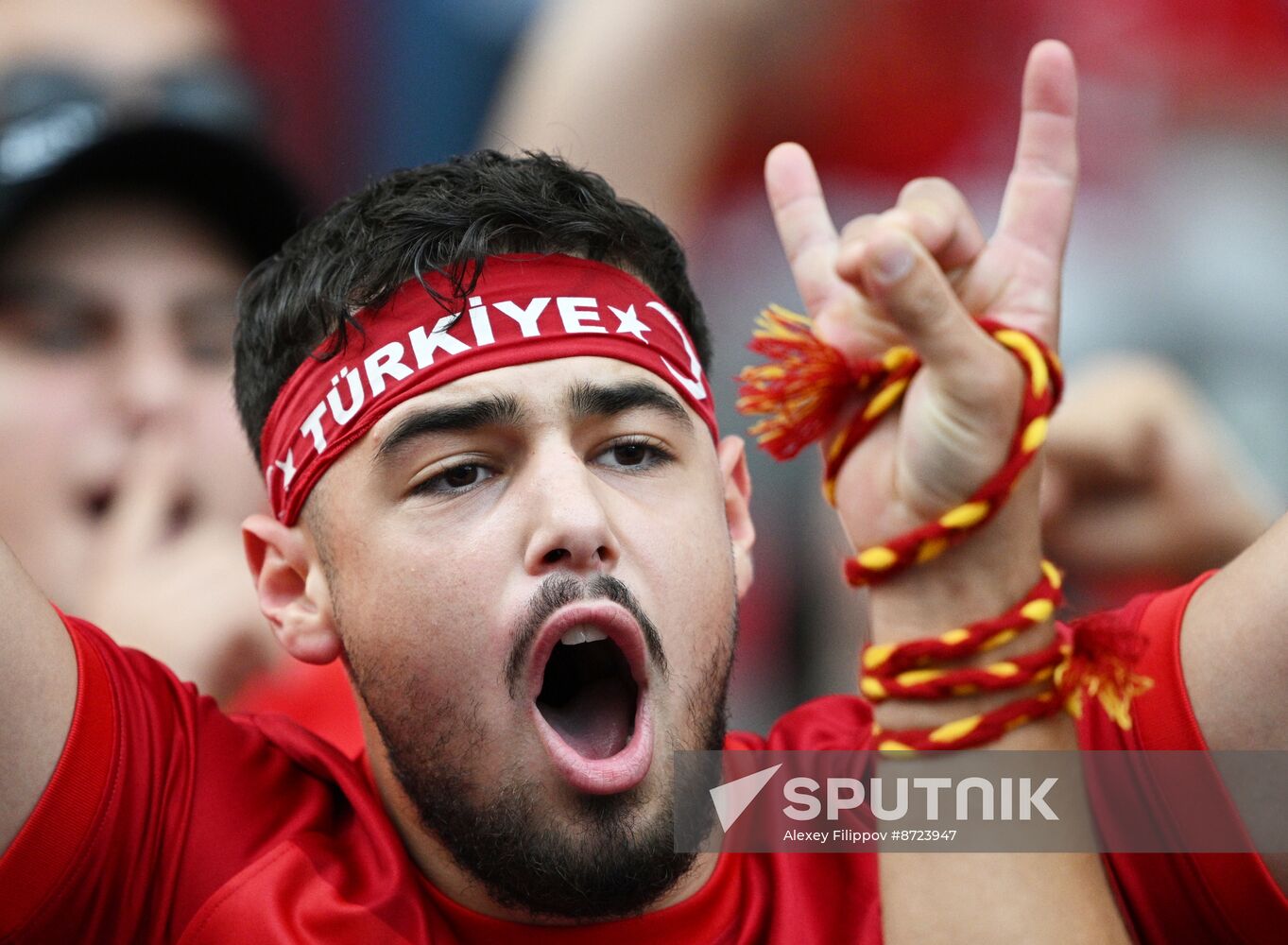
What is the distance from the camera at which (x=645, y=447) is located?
1.52 m

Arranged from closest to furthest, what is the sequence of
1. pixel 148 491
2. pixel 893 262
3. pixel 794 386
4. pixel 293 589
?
pixel 893 262
pixel 794 386
pixel 293 589
pixel 148 491

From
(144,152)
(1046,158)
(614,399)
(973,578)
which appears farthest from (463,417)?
(144,152)

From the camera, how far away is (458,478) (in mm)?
1450

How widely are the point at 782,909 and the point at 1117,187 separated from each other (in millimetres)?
2231

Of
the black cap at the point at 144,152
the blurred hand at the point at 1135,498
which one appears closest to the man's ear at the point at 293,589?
the black cap at the point at 144,152

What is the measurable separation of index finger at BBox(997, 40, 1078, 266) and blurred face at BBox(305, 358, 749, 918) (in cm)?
44

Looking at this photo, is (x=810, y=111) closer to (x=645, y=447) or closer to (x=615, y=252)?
(x=615, y=252)

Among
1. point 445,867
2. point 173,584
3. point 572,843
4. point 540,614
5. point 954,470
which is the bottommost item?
point 173,584

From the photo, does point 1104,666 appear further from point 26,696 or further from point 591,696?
point 26,696

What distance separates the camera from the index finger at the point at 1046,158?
1.47m

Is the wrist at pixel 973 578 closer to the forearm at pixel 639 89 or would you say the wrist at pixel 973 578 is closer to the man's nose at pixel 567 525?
the man's nose at pixel 567 525

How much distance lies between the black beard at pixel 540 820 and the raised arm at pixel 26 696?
30 cm

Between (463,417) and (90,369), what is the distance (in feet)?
4.65

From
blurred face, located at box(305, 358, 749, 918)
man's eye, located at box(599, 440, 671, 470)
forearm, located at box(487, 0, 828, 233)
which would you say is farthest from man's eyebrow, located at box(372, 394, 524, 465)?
forearm, located at box(487, 0, 828, 233)
